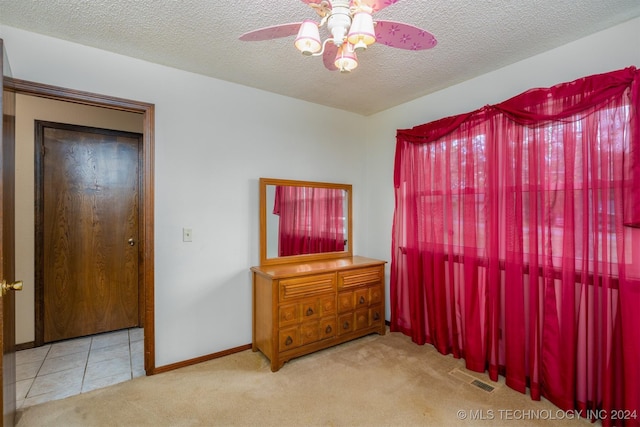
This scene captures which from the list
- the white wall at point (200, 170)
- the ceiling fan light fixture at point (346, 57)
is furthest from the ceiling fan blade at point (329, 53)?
the white wall at point (200, 170)

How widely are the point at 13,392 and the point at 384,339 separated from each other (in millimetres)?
2691

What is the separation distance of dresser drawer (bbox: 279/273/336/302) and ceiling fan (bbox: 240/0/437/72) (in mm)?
1672

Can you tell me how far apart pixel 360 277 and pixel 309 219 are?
0.76m

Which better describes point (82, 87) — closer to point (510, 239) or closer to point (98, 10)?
point (98, 10)

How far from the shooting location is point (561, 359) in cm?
192

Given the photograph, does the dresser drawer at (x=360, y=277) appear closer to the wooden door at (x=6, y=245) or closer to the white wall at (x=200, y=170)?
the white wall at (x=200, y=170)

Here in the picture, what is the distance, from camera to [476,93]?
2.52 meters

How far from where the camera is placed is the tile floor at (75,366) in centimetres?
213

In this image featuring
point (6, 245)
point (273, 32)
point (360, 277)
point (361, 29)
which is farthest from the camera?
point (360, 277)

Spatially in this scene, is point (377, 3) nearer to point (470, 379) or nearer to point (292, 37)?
point (292, 37)

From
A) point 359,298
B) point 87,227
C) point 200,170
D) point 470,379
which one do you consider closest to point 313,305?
point 359,298

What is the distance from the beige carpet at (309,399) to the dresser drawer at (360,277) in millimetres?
631

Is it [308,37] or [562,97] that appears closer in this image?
[308,37]

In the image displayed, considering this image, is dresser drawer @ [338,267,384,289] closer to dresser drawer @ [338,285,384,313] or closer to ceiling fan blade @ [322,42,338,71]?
dresser drawer @ [338,285,384,313]
